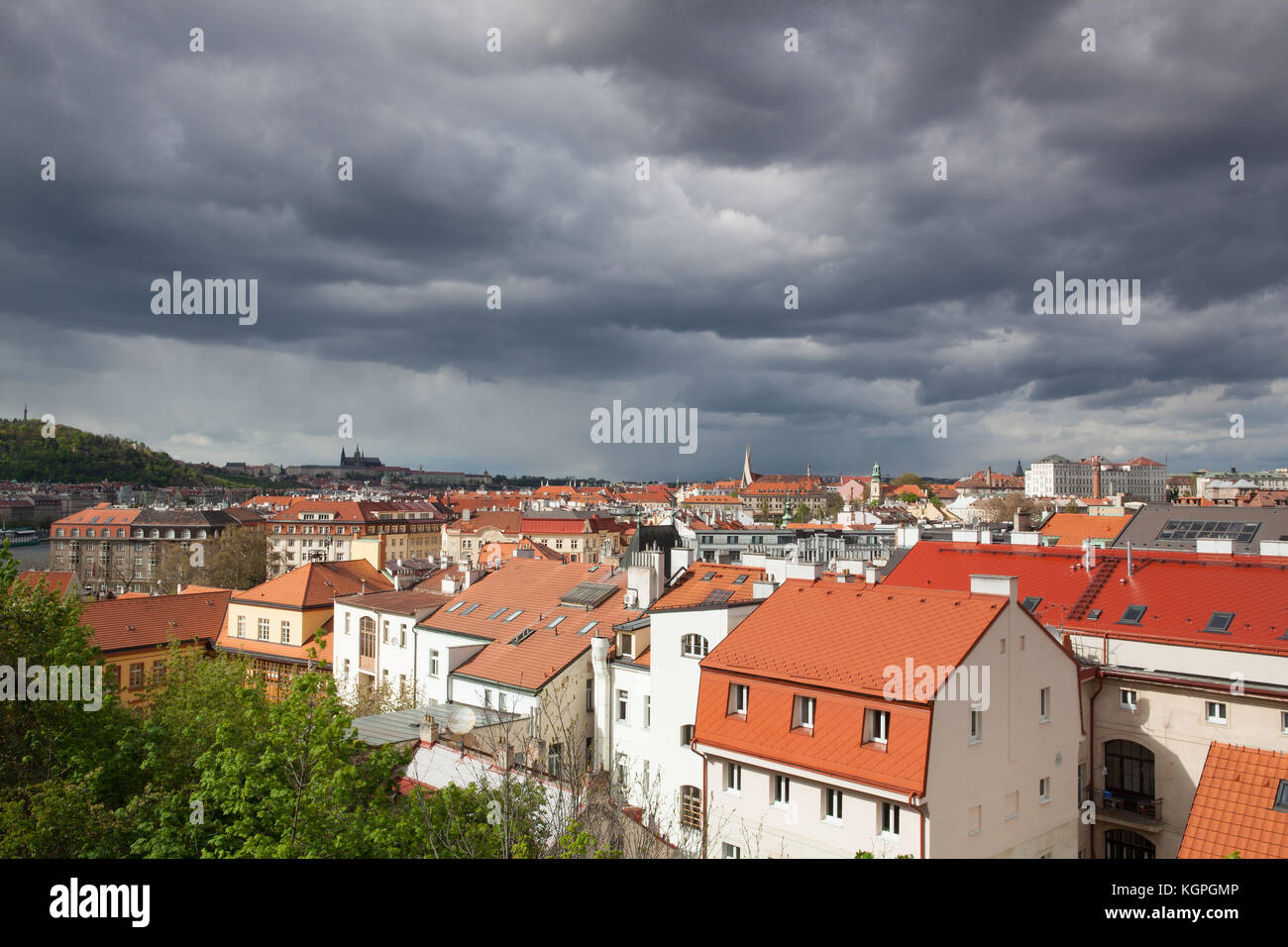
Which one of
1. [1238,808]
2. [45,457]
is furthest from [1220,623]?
[45,457]

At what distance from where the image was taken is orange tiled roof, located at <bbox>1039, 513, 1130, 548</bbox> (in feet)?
198

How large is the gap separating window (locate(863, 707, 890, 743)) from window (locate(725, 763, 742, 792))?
3.50 metres

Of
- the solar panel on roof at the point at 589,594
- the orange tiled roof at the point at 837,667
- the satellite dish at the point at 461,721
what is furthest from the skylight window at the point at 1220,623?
the satellite dish at the point at 461,721

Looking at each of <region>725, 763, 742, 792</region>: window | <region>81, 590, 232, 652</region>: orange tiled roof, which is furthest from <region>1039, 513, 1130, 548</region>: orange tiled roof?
<region>81, 590, 232, 652</region>: orange tiled roof

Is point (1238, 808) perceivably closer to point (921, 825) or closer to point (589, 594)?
point (921, 825)

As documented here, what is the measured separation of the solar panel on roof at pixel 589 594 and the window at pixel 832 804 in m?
13.9

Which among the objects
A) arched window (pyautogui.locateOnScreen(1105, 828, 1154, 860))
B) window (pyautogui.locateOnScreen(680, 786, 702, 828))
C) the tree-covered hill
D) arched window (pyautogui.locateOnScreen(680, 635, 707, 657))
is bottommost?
arched window (pyautogui.locateOnScreen(1105, 828, 1154, 860))

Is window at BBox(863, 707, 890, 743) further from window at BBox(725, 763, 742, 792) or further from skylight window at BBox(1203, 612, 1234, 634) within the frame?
skylight window at BBox(1203, 612, 1234, 634)

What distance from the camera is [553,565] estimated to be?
36812 millimetres

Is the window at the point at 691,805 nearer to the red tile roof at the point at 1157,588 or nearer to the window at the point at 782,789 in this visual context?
the window at the point at 782,789

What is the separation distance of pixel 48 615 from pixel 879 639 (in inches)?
704

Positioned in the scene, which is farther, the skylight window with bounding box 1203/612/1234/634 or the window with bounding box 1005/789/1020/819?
the skylight window with bounding box 1203/612/1234/634
